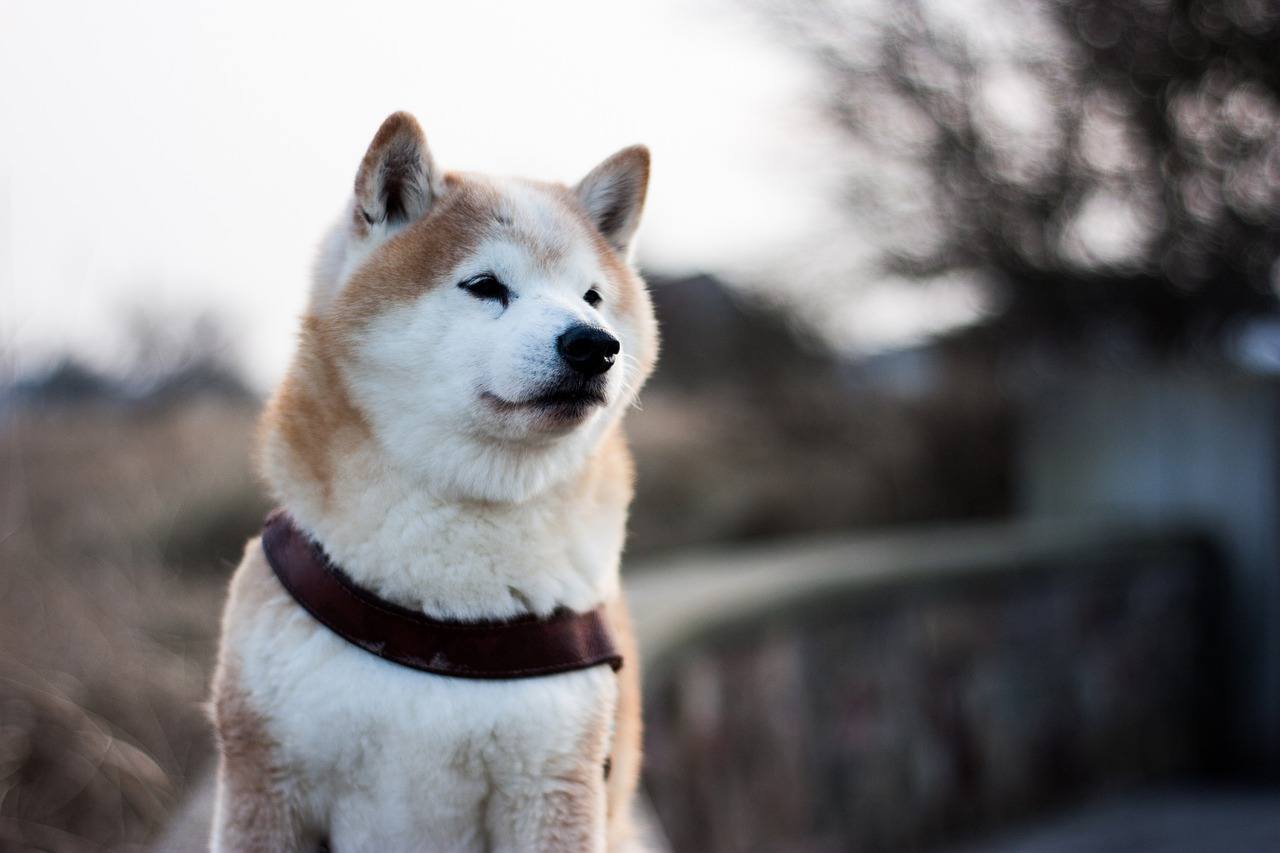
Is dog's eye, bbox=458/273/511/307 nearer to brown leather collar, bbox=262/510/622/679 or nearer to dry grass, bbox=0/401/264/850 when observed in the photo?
brown leather collar, bbox=262/510/622/679

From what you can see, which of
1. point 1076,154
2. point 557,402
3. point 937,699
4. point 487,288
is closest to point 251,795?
point 557,402

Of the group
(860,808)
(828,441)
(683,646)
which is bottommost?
(860,808)

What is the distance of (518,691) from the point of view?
1556mm

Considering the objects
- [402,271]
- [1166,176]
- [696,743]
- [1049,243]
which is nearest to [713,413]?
[1049,243]

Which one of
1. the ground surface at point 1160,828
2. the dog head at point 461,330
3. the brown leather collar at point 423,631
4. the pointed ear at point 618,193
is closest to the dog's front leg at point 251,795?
the brown leather collar at point 423,631

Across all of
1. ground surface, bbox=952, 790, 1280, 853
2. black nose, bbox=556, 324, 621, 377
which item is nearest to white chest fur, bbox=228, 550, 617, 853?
black nose, bbox=556, 324, 621, 377

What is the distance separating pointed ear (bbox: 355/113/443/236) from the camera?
1558 millimetres

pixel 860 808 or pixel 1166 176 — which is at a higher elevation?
pixel 1166 176

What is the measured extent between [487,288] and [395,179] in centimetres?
22

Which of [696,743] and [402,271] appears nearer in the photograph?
[402,271]

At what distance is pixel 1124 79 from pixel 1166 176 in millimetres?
813

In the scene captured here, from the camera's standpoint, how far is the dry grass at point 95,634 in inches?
129

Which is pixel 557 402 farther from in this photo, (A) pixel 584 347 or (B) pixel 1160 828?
(B) pixel 1160 828

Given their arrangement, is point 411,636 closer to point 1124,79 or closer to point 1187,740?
point 1187,740
